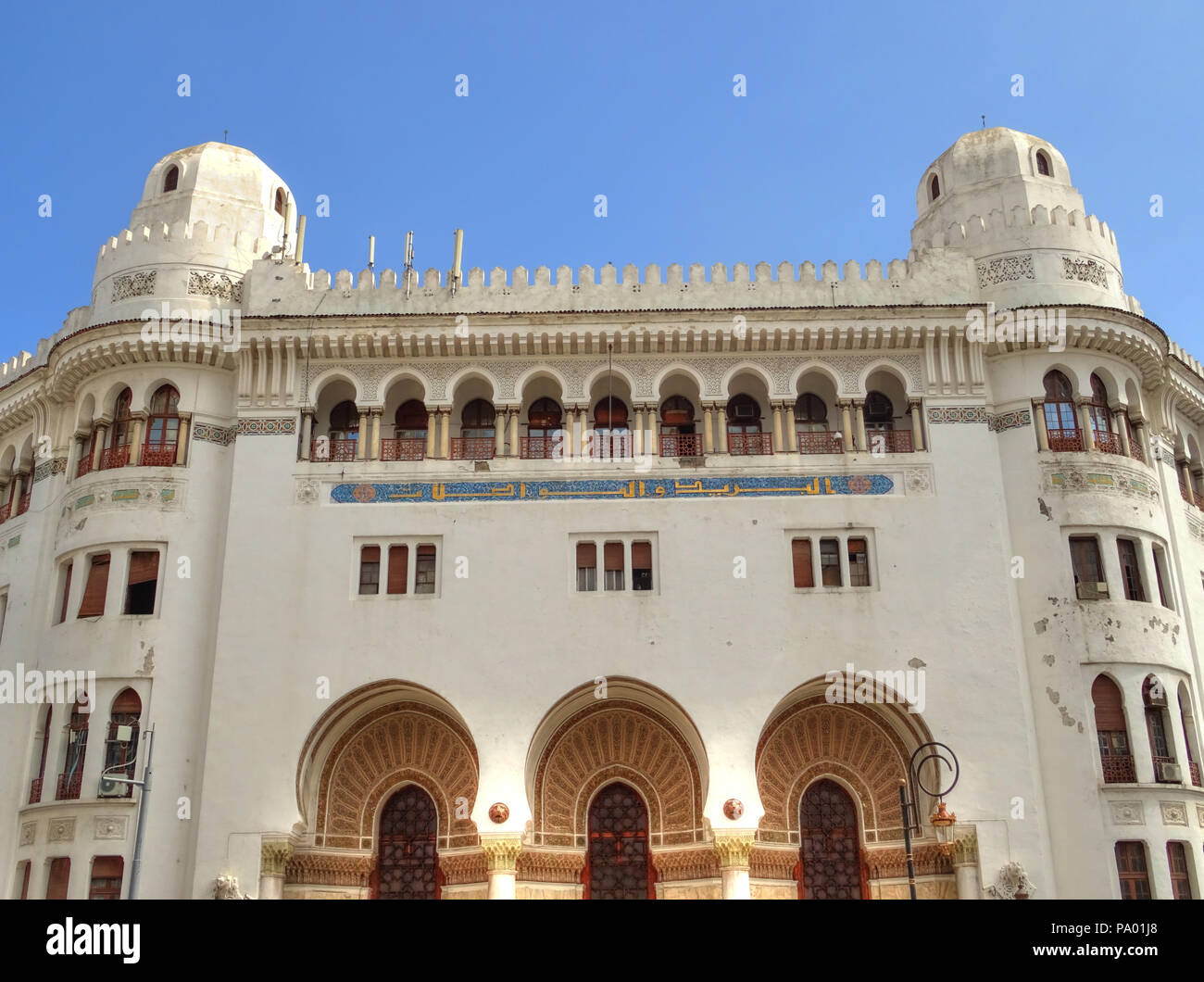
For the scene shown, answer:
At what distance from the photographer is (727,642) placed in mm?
21672

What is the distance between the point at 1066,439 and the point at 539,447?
10.4m

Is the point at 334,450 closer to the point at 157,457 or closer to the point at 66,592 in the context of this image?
the point at 157,457

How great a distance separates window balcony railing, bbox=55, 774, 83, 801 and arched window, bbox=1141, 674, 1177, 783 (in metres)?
19.4

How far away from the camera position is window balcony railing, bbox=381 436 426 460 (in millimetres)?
23562

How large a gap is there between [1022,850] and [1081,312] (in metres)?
10.5

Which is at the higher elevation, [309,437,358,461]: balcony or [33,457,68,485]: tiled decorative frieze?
[33,457,68,485]: tiled decorative frieze

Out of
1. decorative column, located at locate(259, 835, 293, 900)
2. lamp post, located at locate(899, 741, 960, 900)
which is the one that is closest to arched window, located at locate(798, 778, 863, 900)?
lamp post, located at locate(899, 741, 960, 900)

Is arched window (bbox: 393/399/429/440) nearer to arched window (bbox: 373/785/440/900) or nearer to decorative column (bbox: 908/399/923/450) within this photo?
arched window (bbox: 373/785/440/900)

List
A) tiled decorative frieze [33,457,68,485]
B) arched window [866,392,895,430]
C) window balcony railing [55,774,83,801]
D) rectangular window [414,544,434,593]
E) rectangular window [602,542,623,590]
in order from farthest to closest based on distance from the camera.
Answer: tiled decorative frieze [33,457,68,485]
arched window [866,392,895,430]
rectangular window [414,544,434,593]
rectangular window [602,542,623,590]
window balcony railing [55,774,83,801]

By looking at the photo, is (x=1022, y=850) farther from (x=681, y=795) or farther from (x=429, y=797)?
(x=429, y=797)

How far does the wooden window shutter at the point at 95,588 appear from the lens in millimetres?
22594

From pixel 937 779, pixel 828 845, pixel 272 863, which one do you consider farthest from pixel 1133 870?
pixel 272 863

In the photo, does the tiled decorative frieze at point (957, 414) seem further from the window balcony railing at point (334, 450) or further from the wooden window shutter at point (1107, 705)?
the window balcony railing at point (334, 450)

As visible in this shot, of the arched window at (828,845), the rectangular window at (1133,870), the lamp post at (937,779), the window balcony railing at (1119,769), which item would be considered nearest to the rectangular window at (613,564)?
the arched window at (828,845)
